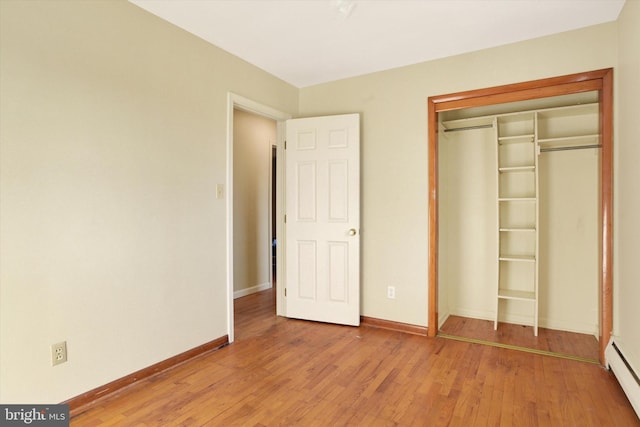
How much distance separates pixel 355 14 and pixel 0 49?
2029mm

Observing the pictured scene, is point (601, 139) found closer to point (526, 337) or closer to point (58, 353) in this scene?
point (526, 337)

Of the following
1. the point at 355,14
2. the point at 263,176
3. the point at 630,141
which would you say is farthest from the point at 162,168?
the point at 630,141

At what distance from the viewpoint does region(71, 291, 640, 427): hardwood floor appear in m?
1.94

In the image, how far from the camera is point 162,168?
2492 mm

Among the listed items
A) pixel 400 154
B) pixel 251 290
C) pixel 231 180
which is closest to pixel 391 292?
pixel 400 154

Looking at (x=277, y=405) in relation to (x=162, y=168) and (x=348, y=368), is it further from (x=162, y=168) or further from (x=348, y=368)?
(x=162, y=168)

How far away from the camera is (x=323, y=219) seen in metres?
3.56

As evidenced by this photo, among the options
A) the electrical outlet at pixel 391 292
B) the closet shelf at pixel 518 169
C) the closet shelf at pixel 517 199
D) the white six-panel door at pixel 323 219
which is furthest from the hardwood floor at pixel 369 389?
the closet shelf at pixel 518 169

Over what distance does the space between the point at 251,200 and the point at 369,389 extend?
329cm

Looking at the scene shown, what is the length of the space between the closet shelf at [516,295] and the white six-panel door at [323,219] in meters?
Result: 1.41

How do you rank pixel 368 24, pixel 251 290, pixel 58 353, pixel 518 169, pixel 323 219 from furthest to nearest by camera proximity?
pixel 251 290, pixel 323 219, pixel 518 169, pixel 368 24, pixel 58 353

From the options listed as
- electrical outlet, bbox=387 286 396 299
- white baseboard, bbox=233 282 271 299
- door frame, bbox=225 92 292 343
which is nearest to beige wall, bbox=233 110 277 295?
white baseboard, bbox=233 282 271 299

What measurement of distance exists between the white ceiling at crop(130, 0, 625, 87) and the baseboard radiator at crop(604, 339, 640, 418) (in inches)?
90.8

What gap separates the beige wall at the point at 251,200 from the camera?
473cm
